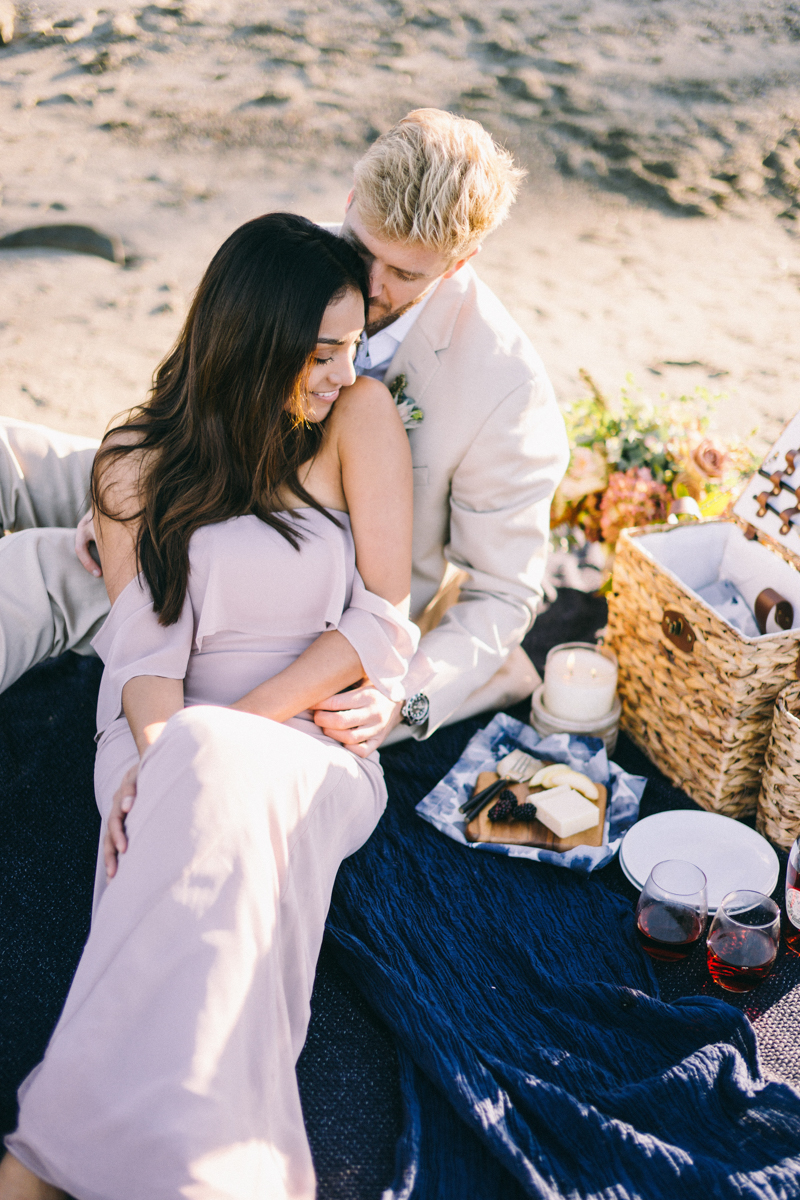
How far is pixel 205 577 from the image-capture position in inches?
78.5

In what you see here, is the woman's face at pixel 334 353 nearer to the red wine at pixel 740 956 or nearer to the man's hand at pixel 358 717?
the man's hand at pixel 358 717

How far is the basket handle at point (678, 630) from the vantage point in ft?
7.18

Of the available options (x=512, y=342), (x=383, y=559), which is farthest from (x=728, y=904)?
(x=512, y=342)

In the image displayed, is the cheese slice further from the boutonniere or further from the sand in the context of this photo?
the sand

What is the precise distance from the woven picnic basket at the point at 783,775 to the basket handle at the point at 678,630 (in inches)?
9.0

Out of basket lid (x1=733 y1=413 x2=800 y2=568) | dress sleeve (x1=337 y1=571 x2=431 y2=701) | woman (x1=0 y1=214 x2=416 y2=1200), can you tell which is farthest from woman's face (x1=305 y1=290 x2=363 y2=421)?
basket lid (x1=733 y1=413 x2=800 y2=568)

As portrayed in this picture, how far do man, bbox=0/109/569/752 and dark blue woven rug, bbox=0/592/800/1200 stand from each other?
210 mm

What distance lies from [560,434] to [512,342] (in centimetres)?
26

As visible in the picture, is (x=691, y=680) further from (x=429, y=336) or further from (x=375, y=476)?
(x=429, y=336)

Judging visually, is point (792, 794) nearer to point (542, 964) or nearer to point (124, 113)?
point (542, 964)

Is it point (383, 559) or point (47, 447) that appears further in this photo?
point (47, 447)

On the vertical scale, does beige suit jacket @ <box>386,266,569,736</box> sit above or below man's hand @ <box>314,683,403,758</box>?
above

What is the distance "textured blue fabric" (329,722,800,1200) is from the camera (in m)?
1.47

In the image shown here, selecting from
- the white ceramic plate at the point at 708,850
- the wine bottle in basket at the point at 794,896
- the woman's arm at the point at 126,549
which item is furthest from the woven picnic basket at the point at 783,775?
the woman's arm at the point at 126,549
